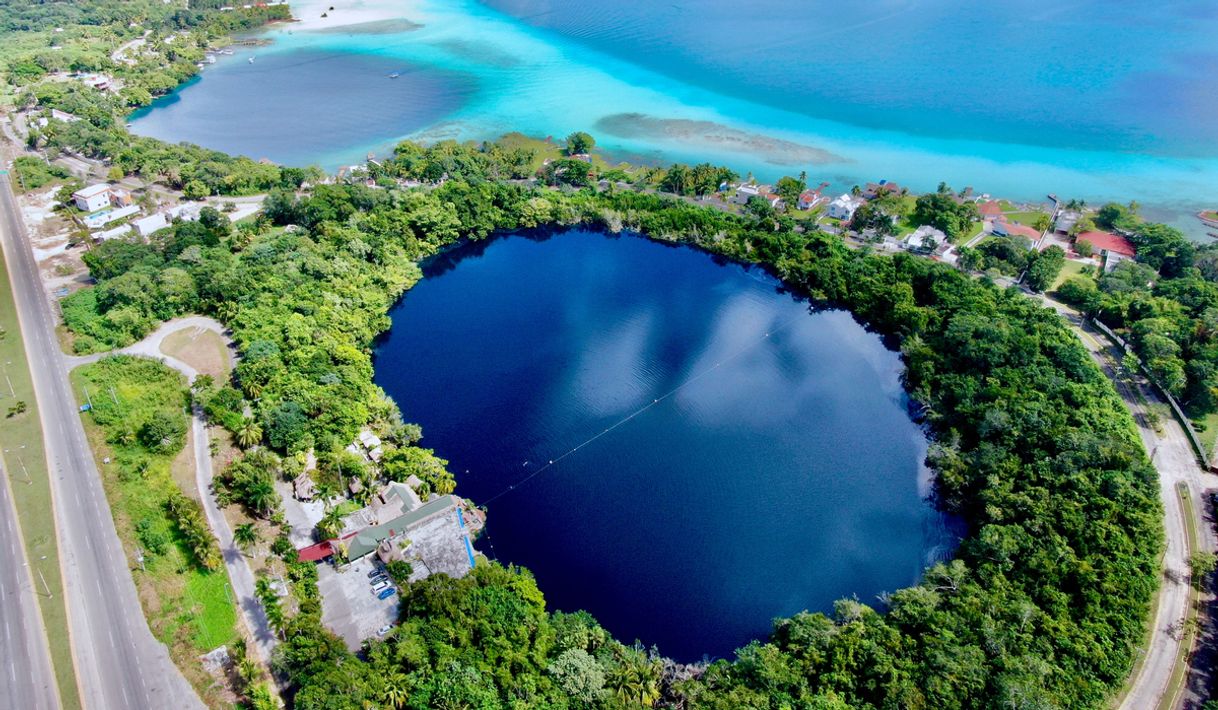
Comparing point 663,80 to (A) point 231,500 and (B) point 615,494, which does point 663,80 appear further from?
(A) point 231,500

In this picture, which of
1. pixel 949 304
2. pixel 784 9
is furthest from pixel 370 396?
pixel 784 9

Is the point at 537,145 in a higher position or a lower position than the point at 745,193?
lower

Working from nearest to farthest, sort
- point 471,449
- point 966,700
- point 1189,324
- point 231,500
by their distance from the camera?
point 966,700 < point 231,500 < point 471,449 < point 1189,324

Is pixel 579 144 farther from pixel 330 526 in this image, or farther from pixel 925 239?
pixel 330 526

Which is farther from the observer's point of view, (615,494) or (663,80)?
(663,80)

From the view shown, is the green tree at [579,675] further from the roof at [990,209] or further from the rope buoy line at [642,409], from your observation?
the roof at [990,209]

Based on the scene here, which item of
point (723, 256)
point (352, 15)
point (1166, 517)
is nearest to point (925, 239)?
point (723, 256)
